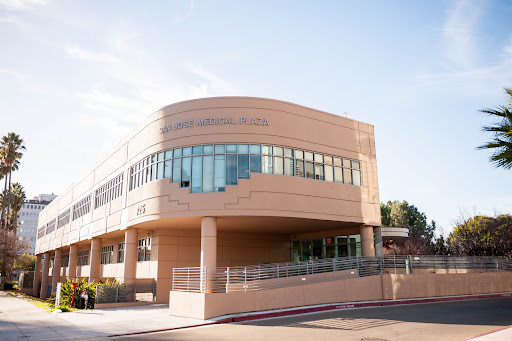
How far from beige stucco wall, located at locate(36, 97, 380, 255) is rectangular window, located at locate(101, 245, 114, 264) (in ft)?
27.6

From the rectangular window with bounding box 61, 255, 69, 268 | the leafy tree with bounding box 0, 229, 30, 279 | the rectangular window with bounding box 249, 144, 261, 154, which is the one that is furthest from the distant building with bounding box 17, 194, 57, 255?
the rectangular window with bounding box 249, 144, 261, 154

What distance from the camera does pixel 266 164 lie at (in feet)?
75.4

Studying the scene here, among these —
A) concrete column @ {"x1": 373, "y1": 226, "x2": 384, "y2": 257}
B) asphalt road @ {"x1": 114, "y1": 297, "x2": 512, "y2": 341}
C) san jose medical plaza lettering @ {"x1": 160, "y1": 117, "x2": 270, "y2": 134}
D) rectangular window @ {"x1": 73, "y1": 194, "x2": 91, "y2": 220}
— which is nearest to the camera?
asphalt road @ {"x1": 114, "y1": 297, "x2": 512, "y2": 341}

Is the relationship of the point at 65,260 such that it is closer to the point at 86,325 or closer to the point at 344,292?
the point at 86,325

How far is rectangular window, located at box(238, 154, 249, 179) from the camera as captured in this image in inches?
883

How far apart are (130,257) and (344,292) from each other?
47.5ft

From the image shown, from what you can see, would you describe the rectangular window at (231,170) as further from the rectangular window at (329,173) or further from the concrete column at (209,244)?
→ the rectangular window at (329,173)

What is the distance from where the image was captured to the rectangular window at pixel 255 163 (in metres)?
22.7

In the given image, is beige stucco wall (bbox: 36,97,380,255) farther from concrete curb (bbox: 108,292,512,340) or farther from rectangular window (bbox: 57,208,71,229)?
rectangular window (bbox: 57,208,71,229)

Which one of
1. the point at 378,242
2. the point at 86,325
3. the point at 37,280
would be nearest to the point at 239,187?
the point at 86,325

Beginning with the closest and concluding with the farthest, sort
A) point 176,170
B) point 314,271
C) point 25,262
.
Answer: point 314,271 → point 176,170 → point 25,262

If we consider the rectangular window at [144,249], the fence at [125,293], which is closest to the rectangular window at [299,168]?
the fence at [125,293]

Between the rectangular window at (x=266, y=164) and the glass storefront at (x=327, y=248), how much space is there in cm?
981

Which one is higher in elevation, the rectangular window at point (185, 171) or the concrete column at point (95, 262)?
the rectangular window at point (185, 171)
